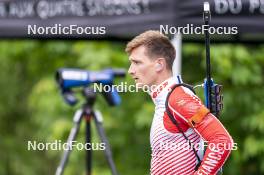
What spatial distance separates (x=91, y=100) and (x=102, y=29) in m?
0.71

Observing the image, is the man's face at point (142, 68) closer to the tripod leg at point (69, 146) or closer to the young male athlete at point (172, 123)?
the young male athlete at point (172, 123)

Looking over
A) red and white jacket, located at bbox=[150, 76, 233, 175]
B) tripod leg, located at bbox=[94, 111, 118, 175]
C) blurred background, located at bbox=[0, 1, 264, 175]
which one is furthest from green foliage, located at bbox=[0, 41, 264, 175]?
red and white jacket, located at bbox=[150, 76, 233, 175]

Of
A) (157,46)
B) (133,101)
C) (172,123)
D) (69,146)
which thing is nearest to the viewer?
(172,123)

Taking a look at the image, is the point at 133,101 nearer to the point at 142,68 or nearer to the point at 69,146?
the point at 69,146

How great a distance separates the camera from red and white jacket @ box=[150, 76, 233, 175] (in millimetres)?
3486

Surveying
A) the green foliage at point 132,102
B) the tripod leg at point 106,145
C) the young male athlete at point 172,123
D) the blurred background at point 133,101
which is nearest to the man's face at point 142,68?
the young male athlete at point 172,123

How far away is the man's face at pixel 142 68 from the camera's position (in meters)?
3.72

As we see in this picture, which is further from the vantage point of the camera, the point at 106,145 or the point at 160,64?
the point at 106,145

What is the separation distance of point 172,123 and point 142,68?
0.91ft

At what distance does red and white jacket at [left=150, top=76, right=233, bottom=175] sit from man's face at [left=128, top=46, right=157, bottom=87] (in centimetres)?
6

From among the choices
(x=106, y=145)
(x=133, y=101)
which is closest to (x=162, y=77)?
(x=106, y=145)

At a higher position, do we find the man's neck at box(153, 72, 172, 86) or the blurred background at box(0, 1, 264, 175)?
the man's neck at box(153, 72, 172, 86)

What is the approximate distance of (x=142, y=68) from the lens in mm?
3732

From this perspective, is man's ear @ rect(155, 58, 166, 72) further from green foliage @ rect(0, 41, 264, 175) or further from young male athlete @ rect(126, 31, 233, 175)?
green foliage @ rect(0, 41, 264, 175)
